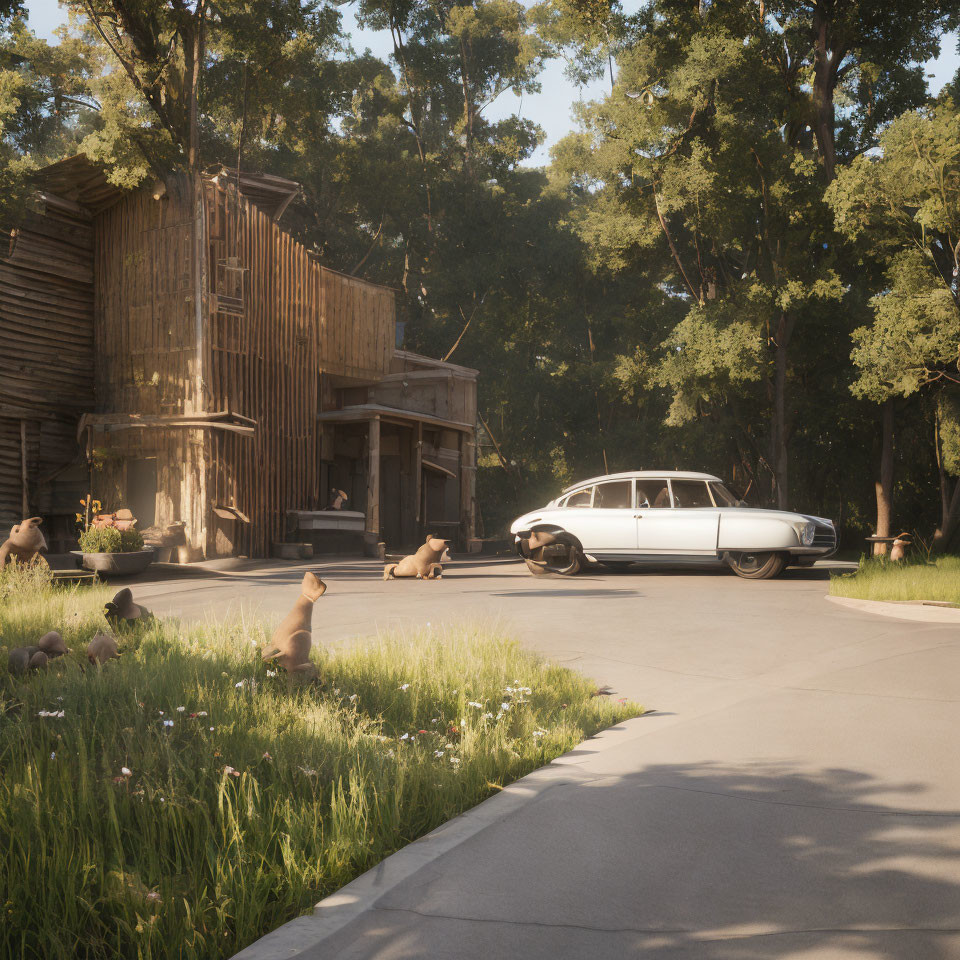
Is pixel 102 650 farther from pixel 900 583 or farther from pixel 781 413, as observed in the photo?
pixel 781 413

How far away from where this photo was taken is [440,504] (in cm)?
3011

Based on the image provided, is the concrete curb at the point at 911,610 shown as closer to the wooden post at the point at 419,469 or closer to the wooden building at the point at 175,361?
the wooden building at the point at 175,361

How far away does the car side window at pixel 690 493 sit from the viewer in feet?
55.8

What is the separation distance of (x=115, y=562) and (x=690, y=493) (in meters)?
9.91

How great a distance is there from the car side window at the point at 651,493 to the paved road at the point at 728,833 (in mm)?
7885

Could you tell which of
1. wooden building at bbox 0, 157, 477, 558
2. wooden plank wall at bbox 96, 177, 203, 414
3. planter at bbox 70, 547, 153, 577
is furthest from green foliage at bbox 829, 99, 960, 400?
planter at bbox 70, 547, 153, 577

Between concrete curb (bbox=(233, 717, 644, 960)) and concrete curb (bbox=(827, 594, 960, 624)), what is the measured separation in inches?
293

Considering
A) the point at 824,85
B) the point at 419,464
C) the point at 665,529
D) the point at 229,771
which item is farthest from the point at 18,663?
the point at 824,85

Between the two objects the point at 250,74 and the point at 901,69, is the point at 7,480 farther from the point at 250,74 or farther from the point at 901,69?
the point at 901,69

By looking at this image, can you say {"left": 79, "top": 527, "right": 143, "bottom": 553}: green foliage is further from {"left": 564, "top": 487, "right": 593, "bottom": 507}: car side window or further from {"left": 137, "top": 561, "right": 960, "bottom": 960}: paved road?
{"left": 137, "top": 561, "right": 960, "bottom": 960}: paved road

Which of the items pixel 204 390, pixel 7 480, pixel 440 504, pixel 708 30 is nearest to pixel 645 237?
pixel 708 30

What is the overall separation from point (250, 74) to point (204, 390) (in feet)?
29.2

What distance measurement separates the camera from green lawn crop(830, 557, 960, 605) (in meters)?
12.7

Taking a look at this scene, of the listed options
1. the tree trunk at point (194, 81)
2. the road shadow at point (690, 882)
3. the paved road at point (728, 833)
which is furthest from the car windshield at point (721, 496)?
the tree trunk at point (194, 81)
